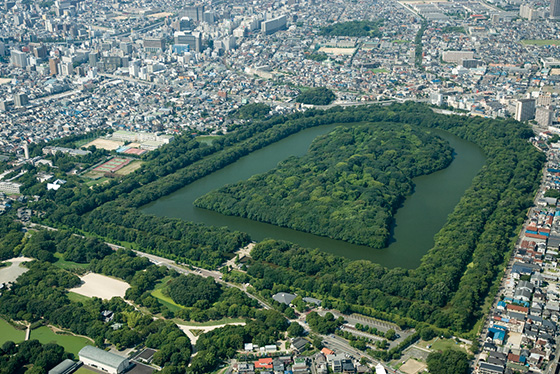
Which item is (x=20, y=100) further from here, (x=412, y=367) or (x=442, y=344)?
(x=412, y=367)

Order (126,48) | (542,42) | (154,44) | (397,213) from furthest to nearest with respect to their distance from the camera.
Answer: (154,44)
(126,48)
(542,42)
(397,213)

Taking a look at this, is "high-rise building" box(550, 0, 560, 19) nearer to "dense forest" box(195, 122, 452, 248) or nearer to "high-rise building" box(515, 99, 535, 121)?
"high-rise building" box(515, 99, 535, 121)

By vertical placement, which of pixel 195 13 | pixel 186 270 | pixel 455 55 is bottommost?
pixel 186 270

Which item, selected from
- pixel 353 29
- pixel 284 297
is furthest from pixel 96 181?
pixel 353 29

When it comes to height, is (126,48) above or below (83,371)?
above

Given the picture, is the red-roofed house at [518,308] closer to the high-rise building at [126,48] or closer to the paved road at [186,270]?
the paved road at [186,270]

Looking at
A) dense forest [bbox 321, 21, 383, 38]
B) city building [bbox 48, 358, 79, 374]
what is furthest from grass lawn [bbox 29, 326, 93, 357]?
dense forest [bbox 321, 21, 383, 38]

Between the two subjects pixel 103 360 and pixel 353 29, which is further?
pixel 353 29
